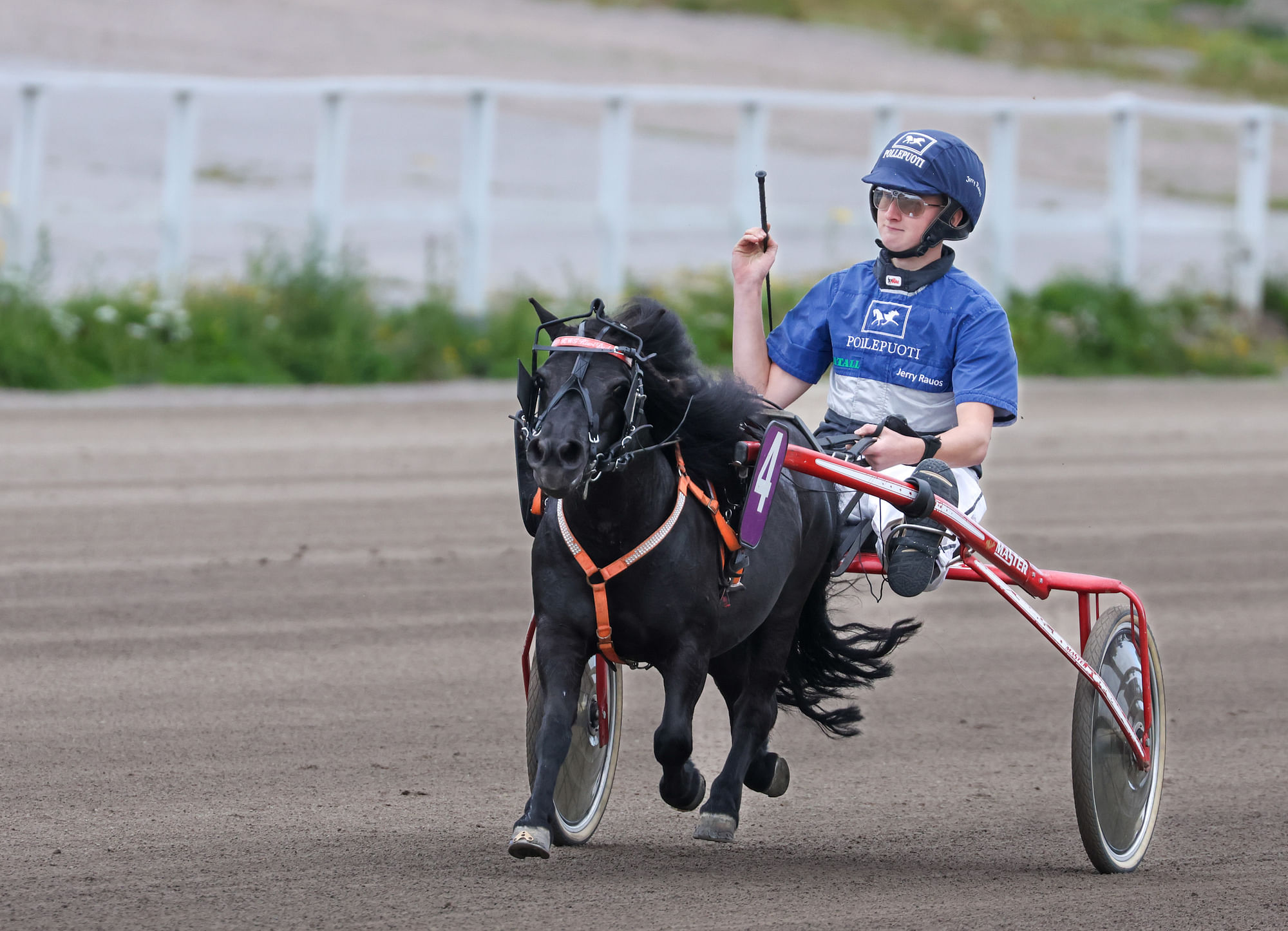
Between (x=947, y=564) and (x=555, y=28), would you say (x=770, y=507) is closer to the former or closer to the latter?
(x=947, y=564)

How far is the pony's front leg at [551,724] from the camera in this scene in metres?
3.79

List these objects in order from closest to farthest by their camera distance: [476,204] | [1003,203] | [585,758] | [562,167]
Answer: [585,758], [476,204], [1003,203], [562,167]

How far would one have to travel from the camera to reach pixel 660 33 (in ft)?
95.3

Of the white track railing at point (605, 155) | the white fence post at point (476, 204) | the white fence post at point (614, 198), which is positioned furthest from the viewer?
the white fence post at point (614, 198)

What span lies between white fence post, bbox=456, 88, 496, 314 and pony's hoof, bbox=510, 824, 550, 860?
898 centimetres

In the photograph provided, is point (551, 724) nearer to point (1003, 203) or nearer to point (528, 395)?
point (528, 395)

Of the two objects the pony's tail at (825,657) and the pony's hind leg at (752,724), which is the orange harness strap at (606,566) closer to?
the pony's hind leg at (752,724)

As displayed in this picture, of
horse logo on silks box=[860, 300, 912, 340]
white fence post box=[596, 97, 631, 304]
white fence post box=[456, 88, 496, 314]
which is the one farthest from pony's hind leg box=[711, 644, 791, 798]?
white fence post box=[596, 97, 631, 304]

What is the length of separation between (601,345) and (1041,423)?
27.0ft

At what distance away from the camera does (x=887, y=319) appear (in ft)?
14.7

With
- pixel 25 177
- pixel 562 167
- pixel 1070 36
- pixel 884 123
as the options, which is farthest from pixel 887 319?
pixel 1070 36

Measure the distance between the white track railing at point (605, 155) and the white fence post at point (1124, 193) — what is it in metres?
0.01

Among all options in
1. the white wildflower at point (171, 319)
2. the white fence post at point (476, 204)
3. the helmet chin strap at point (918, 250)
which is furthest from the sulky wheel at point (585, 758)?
the white fence post at point (476, 204)

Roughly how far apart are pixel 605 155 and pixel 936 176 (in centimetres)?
887
